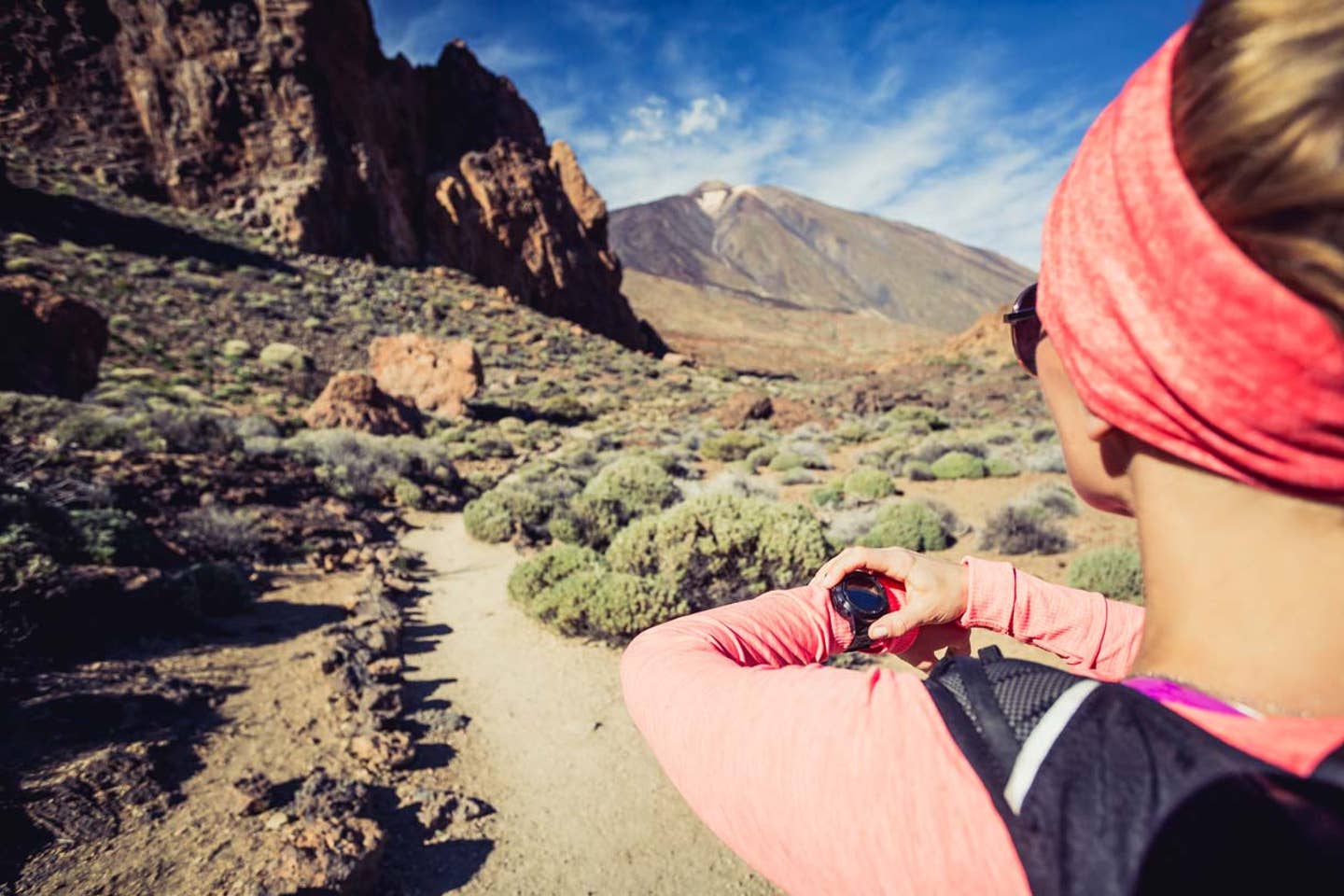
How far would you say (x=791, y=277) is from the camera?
5251 inches

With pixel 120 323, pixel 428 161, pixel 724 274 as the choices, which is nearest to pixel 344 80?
pixel 428 161

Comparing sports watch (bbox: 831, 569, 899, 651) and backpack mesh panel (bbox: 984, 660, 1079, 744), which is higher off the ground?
backpack mesh panel (bbox: 984, 660, 1079, 744)

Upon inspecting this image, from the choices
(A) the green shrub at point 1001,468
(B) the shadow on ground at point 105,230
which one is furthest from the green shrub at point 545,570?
(B) the shadow on ground at point 105,230

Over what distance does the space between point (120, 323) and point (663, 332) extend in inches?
1933

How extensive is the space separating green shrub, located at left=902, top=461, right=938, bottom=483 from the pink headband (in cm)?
1040

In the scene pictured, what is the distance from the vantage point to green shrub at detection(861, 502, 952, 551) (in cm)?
687

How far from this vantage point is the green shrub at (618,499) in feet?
24.6

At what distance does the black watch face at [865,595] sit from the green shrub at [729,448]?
1185 cm

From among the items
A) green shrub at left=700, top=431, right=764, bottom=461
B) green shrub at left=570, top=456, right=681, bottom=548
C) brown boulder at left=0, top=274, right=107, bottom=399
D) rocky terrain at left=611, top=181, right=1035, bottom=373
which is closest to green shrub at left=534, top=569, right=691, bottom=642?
green shrub at left=570, top=456, right=681, bottom=548

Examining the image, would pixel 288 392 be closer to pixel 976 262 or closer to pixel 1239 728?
pixel 1239 728

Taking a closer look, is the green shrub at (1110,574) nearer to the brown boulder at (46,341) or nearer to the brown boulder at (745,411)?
the brown boulder at (745,411)

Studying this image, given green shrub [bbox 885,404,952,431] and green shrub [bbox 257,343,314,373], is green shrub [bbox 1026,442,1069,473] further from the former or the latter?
green shrub [bbox 257,343,314,373]

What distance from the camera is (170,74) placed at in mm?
28562

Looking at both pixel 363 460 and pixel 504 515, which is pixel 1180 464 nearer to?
pixel 504 515
